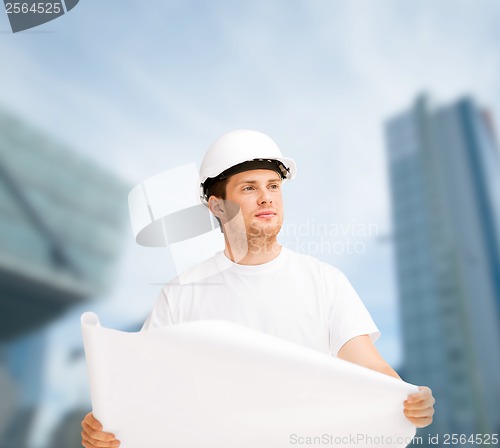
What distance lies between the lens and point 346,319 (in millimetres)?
A: 1151

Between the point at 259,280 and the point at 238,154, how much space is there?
304 mm

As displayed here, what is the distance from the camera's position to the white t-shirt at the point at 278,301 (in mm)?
1152

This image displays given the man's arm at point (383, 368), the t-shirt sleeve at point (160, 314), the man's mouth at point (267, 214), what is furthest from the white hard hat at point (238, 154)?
the man's arm at point (383, 368)

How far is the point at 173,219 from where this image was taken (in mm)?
1199

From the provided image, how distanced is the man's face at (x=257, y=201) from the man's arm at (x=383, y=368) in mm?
315

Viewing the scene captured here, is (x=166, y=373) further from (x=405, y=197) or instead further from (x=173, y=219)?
(x=405, y=197)

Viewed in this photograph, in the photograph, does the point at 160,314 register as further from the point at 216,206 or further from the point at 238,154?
the point at 238,154

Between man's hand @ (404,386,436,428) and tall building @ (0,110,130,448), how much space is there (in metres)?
6.80

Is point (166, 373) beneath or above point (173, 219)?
beneath

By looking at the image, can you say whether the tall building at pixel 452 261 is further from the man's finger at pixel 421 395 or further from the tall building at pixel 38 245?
the man's finger at pixel 421 395

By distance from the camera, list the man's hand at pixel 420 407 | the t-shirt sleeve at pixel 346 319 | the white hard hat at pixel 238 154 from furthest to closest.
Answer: the white hard hat at pixel 238 154, the t-shirt sleeve at pixel 346 319, the man's hand at pixel 420 407

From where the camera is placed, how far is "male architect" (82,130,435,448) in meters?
1.15

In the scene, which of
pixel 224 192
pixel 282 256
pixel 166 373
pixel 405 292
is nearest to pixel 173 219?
pixel 224 192

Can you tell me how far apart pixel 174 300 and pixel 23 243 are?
8.07 meters
